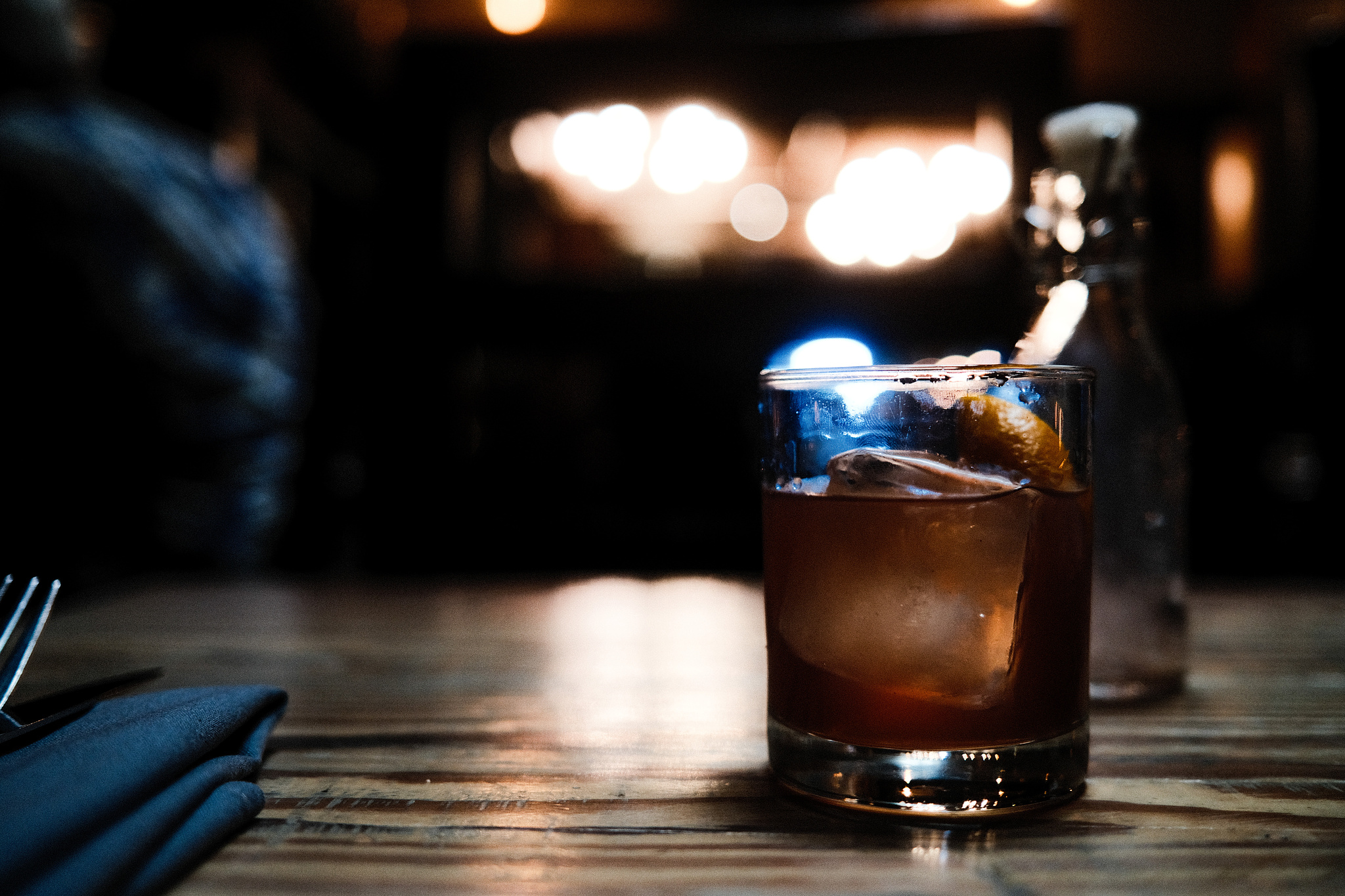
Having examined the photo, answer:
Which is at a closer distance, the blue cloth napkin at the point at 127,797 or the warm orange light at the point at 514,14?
the blue cloth napkin at the point at 127,797

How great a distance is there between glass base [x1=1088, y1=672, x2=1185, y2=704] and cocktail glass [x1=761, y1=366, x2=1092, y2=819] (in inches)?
8.7

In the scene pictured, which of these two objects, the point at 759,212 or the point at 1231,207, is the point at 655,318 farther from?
the point at 1231,207

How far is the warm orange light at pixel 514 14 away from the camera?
500 cm

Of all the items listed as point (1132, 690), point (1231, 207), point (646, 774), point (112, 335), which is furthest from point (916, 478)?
point (1231, 207)

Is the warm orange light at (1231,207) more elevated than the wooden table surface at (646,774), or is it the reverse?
the warm orange light at (1231,207)

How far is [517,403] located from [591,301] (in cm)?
46

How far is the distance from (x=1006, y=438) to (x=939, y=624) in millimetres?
101

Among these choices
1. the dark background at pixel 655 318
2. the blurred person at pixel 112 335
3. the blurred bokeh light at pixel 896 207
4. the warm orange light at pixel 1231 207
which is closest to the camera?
the blurred person at pixel 112 335

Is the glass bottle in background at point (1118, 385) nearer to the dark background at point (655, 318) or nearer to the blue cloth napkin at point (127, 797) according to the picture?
the blue cloth napkin at point (127, 797)

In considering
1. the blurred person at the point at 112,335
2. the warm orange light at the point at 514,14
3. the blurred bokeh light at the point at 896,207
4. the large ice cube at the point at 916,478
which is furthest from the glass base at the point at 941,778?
the warm orange light at the point at 514,14

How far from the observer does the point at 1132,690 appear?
0.71m

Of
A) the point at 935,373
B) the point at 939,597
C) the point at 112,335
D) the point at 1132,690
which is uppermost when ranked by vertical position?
the point at 112,335

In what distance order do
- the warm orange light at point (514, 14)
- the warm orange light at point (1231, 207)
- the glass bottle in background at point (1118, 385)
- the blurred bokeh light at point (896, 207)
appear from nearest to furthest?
the glass bottle in background at point (1118, 385)
the blurred bokeh light at point (896, 207)
the warm orange light at point (1231, 207)
the warm orange light at point (514, 14)

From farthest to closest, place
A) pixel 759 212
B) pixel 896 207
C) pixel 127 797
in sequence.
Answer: pixel 759 212 → pixel 896 207 → pixel 127 797
